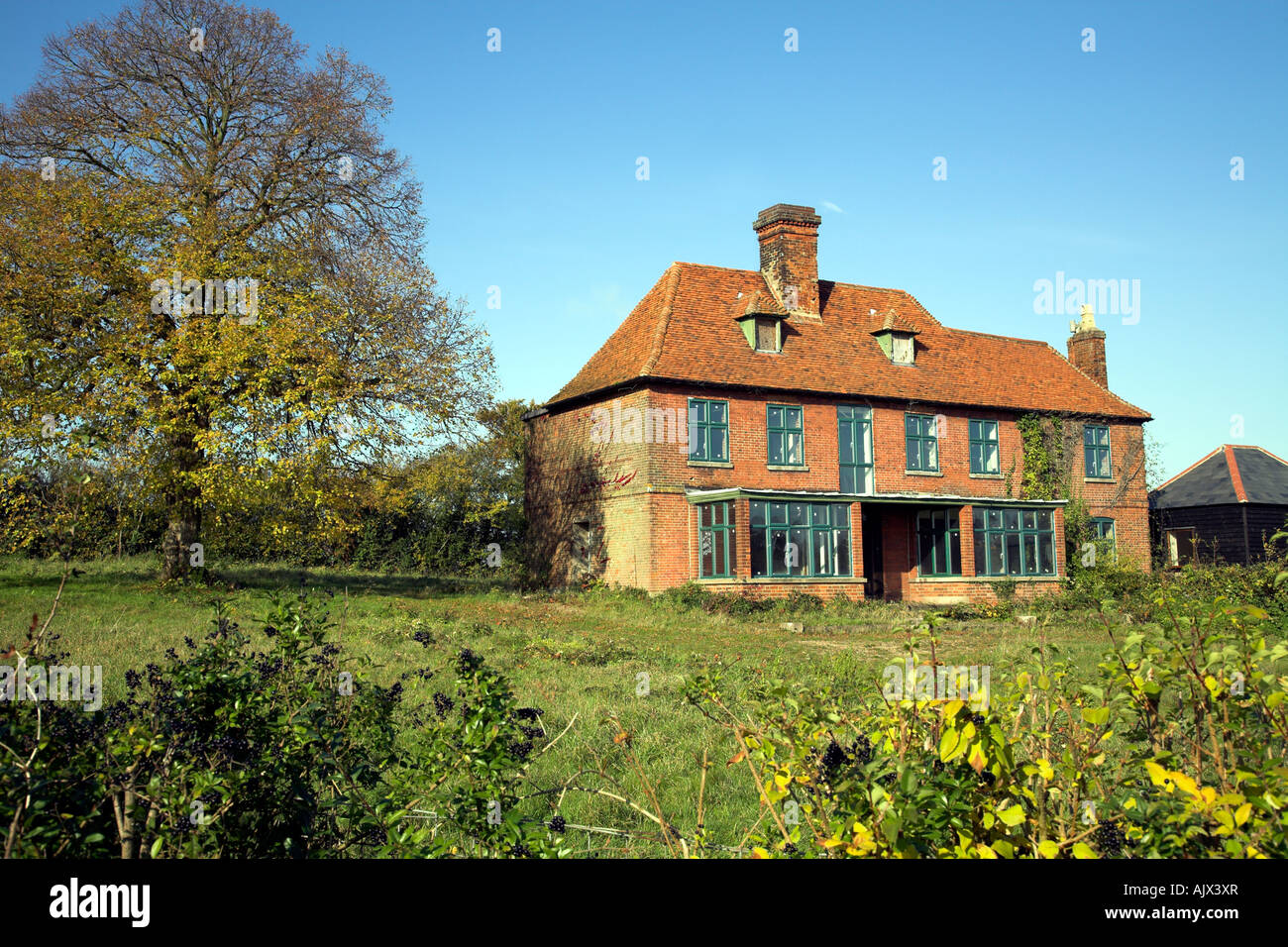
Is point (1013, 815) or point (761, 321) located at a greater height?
point (761, 321)

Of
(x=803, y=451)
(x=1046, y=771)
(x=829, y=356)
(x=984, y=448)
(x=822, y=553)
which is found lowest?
(x=1046, y=771)

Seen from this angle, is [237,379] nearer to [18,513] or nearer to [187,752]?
[18,513]

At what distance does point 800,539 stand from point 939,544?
5.67 meters

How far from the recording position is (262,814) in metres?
3.40

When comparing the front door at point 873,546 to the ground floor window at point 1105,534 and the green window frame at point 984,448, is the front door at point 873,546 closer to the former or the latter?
the green window frame at point 984,448

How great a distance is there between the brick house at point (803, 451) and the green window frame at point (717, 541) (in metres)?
0.05

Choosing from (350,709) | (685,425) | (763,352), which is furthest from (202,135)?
(350,709)

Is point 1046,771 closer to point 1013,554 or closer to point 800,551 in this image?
point 800,551

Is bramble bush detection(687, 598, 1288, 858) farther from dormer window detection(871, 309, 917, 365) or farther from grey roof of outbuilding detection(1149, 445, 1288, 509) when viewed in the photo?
grey roof of outbuilding detection(1149, 445, 1288, 509)

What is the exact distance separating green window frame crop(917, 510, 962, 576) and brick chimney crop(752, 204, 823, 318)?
23.8 feet

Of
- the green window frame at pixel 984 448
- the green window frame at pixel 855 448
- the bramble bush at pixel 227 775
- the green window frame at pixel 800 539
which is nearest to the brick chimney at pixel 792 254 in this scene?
the green window frame at pixel 855 448

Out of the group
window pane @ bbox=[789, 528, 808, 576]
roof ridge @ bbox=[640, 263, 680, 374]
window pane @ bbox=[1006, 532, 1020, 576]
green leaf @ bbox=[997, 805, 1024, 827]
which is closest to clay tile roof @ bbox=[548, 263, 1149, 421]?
roof ridge @ bbox=[640, 263, 680, 374]

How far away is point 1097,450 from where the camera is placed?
1292 inches

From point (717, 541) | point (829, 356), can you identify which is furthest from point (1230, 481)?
point (717, 541)
